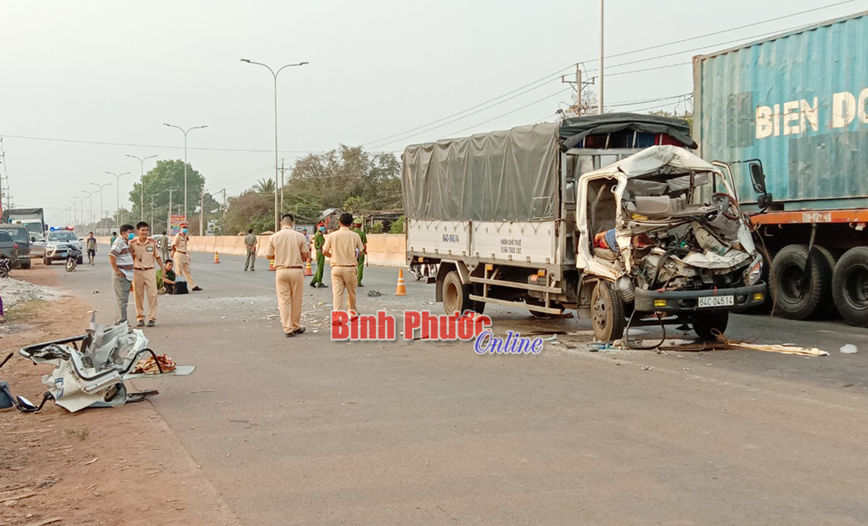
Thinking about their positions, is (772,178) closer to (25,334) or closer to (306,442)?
(306,442)

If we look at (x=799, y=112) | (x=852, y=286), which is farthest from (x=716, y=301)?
(x=799, y=112)

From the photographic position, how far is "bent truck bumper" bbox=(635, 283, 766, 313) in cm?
1005

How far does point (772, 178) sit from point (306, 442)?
10.6 metres

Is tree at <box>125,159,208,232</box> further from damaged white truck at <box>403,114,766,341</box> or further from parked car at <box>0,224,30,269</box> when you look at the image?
damaged white truck at <box>403,114,766,341</box>

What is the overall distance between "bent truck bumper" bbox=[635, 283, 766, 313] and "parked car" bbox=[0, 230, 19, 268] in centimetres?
2767

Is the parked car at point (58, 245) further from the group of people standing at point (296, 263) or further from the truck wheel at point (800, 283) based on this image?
the truck wheel at point (800, 283)

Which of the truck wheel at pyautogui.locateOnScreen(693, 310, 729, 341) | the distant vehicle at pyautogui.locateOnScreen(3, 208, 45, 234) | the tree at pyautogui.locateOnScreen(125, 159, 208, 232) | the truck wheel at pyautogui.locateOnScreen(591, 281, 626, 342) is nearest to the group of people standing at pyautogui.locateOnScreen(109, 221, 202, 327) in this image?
the truck wheel at pyautogui.locateOnScreen(591, 281, 626, 342)

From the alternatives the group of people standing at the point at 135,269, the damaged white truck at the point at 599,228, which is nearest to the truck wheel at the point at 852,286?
the damaged white truck at the point at 599,228

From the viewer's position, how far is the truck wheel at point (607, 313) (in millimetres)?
10641

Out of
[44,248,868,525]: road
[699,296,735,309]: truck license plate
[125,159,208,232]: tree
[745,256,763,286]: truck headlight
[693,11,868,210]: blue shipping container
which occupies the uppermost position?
[125,159,208,232]: tree

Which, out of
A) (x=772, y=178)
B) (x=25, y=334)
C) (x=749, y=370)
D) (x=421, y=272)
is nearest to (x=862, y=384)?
(x=749, y=370)

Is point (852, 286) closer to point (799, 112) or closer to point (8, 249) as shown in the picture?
point (799, 112)

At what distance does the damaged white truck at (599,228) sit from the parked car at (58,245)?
29132 mm

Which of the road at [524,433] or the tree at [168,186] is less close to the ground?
the tree at [168,186]
